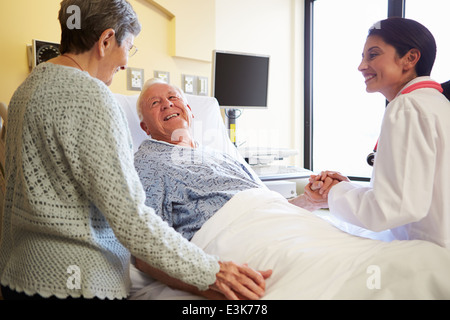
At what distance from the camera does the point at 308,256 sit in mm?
1075

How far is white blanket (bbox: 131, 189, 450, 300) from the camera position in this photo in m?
0.97

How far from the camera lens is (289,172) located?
8.16 feet

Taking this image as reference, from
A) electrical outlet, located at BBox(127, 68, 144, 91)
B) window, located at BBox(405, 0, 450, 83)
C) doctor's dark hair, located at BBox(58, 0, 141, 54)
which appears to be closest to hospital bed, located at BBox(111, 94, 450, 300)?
doctor's dark hair, located at BBox(58, 0, 141, 54)

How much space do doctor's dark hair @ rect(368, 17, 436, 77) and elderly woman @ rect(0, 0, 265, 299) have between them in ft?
2.95

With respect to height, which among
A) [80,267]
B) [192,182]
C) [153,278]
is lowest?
[153,278]

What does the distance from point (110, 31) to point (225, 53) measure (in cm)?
173

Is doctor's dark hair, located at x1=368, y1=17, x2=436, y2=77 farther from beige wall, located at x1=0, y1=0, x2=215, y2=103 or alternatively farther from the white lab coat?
beige wall, located at x1=0, y1=0, x2=215, y2=103

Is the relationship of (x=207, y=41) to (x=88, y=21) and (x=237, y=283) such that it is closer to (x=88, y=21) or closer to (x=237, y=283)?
(x=88, y=21)

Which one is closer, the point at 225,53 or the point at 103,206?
the point at 103,206

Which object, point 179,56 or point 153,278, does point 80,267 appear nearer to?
point 153,278

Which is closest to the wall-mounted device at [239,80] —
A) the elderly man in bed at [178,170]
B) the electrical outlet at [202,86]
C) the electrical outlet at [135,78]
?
the electrical outlet at [202,86]

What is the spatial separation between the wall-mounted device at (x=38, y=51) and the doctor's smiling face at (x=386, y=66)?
1.82 m

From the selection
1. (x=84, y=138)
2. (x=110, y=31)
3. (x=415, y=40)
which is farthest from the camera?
(x=415, y=40)
